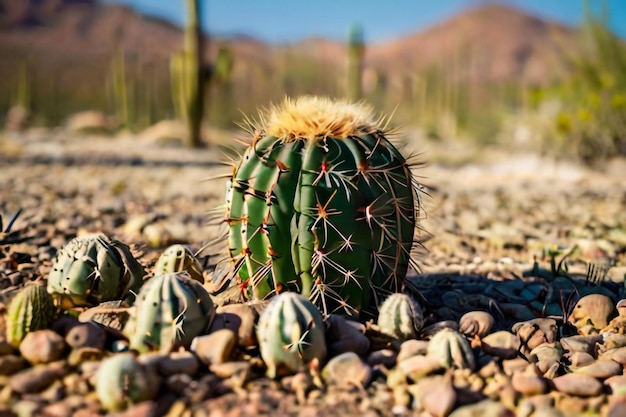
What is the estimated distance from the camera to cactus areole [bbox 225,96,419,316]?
2.31 metres

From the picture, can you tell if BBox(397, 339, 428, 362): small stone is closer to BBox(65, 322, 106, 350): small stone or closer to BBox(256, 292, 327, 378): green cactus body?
BBox(256, 292, 327, 378): green cactus body

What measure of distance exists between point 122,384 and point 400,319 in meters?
0.99

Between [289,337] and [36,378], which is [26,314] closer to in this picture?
[36,378]

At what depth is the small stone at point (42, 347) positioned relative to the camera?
192 centimetres

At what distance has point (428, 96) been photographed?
88.1 ft

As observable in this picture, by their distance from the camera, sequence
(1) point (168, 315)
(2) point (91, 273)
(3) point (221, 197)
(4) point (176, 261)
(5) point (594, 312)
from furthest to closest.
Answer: (3) point (221, 197), (4) point (176, 261), (5) point (594, 312), (2) point (91, 273), (1) point (168, 315)

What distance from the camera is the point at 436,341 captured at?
6.70ft

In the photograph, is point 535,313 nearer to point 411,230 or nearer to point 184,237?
point 411,230

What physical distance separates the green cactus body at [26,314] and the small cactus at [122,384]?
1.33ft

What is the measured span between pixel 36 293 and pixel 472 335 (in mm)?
1549

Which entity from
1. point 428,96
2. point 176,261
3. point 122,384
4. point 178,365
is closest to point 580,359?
point 178,365

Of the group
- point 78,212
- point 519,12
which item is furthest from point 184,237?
point 519,12

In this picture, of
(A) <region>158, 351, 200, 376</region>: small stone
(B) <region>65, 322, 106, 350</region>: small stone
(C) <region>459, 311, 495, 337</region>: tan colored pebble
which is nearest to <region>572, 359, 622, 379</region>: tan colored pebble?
(C) <region>459, 311, 495, 337</region>: tan colored pebble

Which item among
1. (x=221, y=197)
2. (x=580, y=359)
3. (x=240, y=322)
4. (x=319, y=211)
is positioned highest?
(x=319, y=211)
